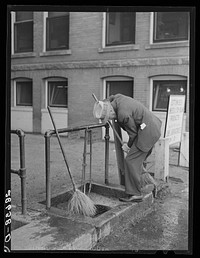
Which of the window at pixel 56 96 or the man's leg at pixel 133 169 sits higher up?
the window at pixel 56 96

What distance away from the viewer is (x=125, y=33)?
798 cm

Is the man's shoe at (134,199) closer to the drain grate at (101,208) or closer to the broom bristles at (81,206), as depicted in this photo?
the drain grate at (101,208)

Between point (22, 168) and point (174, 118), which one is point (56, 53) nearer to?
point (174, 118)

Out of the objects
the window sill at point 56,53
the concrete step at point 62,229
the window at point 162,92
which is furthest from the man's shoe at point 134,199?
the window at point 162,92

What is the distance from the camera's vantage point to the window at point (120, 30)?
720 centimetres

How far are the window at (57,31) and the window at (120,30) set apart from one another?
92 cm

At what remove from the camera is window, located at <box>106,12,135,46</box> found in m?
7.20

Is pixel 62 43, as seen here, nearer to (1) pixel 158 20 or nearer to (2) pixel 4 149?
(1) pixel 158 20

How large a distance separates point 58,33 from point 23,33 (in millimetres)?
1993

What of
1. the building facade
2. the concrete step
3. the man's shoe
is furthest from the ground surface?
the building facade

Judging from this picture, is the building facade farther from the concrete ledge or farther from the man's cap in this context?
the concrete ledge

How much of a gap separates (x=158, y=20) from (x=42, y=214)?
16.4ft

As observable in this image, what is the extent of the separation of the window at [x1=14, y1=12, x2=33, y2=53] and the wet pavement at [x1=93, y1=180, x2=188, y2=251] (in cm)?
271

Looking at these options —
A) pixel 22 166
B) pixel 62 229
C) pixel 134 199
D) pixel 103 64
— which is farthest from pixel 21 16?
pixel 103 64
